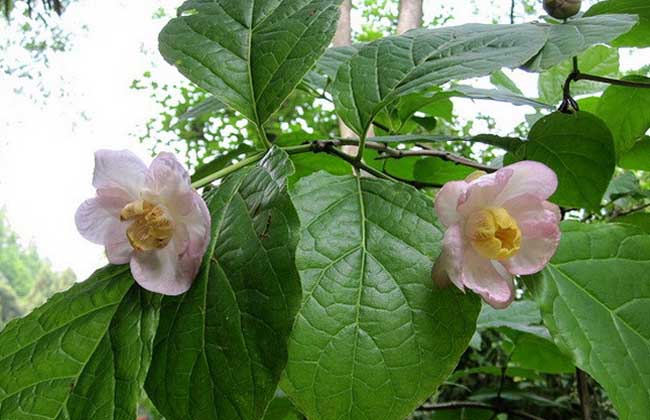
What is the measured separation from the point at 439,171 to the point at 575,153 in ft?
0.72

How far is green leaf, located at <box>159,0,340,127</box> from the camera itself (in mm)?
473

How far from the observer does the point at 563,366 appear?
0.91 meters

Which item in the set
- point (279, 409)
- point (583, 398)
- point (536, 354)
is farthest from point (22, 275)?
point (583, 398)

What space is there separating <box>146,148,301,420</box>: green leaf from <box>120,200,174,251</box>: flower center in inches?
1.2

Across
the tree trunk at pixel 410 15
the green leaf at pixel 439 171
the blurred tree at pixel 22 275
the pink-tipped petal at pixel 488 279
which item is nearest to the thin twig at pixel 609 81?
the green leaf at pixel 439 171

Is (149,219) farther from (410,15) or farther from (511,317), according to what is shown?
(410,15)

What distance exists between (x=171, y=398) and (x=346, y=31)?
5.30ft

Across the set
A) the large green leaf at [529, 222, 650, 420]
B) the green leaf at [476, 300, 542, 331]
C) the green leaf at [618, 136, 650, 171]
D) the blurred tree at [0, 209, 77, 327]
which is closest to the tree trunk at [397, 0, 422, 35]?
the green leaf at [476, 300, 542, 331]

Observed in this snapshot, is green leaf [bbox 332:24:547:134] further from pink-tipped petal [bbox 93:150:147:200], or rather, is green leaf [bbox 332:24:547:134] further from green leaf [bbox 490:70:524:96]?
green leaf [bbox 490:70:524:96]

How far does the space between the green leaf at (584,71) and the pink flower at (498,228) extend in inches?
18.2

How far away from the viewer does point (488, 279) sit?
0.40m

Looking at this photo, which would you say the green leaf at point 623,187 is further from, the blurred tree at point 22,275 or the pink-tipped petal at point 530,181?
the blurred tree at point 22,275

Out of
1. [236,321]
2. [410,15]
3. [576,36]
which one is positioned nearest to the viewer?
[236,321]

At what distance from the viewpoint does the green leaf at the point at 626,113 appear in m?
0.66
